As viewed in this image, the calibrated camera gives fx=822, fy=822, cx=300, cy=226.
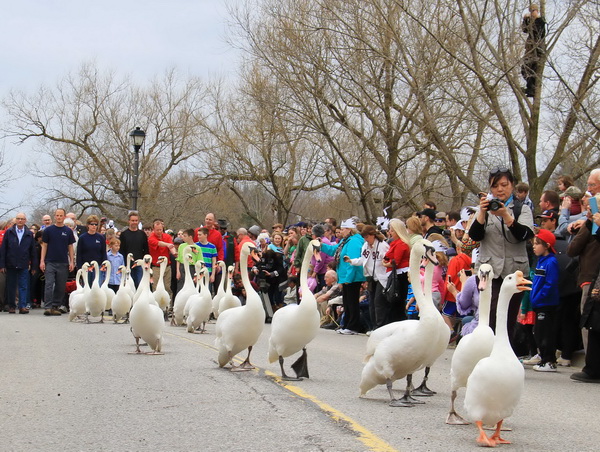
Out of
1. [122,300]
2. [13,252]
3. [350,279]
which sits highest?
[13,252]

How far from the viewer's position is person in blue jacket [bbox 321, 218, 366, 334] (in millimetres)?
16797

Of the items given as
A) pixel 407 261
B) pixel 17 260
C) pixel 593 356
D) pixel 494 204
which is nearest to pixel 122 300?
pixel 17 260

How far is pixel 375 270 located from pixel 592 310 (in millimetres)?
6381

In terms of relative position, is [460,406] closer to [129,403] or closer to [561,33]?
[129,403]

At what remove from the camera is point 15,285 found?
72.0 feet

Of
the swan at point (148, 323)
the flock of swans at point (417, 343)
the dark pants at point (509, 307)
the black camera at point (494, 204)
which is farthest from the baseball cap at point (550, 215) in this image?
the swan at point (148, 323)

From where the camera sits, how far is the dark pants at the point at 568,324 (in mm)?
11422

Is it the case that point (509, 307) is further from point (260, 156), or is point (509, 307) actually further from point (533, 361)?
point (260, 156)

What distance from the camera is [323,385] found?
9109 millimetres

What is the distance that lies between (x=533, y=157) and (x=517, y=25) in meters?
2.88

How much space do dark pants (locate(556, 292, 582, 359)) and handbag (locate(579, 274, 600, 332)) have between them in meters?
1.34

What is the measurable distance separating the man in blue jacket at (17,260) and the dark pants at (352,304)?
9186 millimetres

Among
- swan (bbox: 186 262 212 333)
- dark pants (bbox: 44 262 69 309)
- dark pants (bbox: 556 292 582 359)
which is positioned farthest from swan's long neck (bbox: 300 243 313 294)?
dark pants (bbox: 44 262 69 309)

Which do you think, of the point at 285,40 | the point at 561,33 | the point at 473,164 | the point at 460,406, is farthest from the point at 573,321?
the point at 285,40
